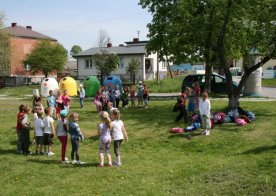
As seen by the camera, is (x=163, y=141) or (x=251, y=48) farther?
(x=251, y=48)

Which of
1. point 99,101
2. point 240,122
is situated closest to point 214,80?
point 99,101

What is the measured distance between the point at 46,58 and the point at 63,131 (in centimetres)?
4462

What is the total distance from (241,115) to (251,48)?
4424 mm

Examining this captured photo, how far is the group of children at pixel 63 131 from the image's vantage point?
37.7 feet

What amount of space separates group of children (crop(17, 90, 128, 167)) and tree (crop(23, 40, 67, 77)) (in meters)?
42.8

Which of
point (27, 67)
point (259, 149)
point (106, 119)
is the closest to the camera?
point (106, 119)

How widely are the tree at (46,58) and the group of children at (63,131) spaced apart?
42.8 m

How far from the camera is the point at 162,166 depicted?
11.7 metres

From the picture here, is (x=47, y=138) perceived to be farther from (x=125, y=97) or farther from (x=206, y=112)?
(x=125, y=97)

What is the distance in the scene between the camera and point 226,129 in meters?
15.8

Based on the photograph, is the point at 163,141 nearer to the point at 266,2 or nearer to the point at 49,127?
the point at 49,127

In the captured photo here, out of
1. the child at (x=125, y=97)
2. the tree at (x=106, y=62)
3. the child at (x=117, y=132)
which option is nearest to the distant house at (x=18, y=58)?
the tree at (x=106, y=62)

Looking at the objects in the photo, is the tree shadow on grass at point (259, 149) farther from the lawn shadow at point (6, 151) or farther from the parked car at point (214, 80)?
the parked car at point (214, 80)

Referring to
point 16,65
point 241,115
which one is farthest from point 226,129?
point 16,65
